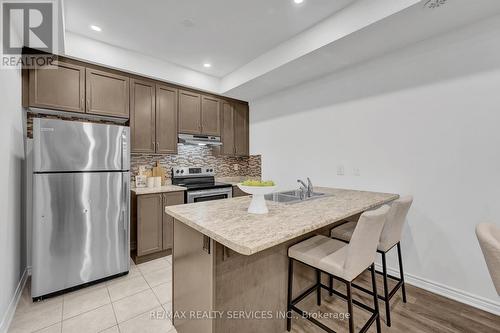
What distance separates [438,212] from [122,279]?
11.0ft

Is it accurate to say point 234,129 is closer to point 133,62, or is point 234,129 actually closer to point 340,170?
point 133,62

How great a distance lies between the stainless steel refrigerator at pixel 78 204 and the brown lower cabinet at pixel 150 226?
0.94 ft

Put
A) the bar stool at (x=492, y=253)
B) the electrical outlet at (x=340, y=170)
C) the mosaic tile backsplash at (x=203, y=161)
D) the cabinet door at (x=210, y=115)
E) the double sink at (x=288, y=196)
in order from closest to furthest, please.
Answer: the bar stool at (x=492, y=253)
the double sink at (x=288, y=196)
the electrical outlet at (x=340, y=170)
the mosaic tile backsplash at (x=203, y=161)
the cabinet door at (x=210, y=115)

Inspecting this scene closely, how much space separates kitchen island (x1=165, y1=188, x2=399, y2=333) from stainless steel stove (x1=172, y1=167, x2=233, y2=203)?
1.58 meters

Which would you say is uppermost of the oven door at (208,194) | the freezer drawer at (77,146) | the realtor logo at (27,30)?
the realtor logo at (27,30)

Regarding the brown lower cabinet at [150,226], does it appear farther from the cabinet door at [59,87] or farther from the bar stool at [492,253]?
the bar stool at [492,253]

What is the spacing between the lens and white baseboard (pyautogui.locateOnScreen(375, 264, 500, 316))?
1893mm

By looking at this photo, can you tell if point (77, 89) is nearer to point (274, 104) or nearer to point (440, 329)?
point (274, 104)

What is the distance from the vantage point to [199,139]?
3674 mm

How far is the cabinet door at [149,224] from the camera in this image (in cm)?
280

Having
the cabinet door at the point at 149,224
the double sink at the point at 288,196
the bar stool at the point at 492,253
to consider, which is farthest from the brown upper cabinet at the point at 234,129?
the bar stool at the point at 492,253

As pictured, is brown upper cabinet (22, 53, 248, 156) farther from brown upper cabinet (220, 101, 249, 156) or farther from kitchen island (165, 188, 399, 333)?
kitchen island (165, 188, 399, 333)

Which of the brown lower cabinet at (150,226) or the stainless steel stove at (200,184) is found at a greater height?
the stainless steel stove at (200,184)

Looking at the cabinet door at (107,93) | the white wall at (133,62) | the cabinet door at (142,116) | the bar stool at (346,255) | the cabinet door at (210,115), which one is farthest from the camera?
the cabinet door at (210,115)
